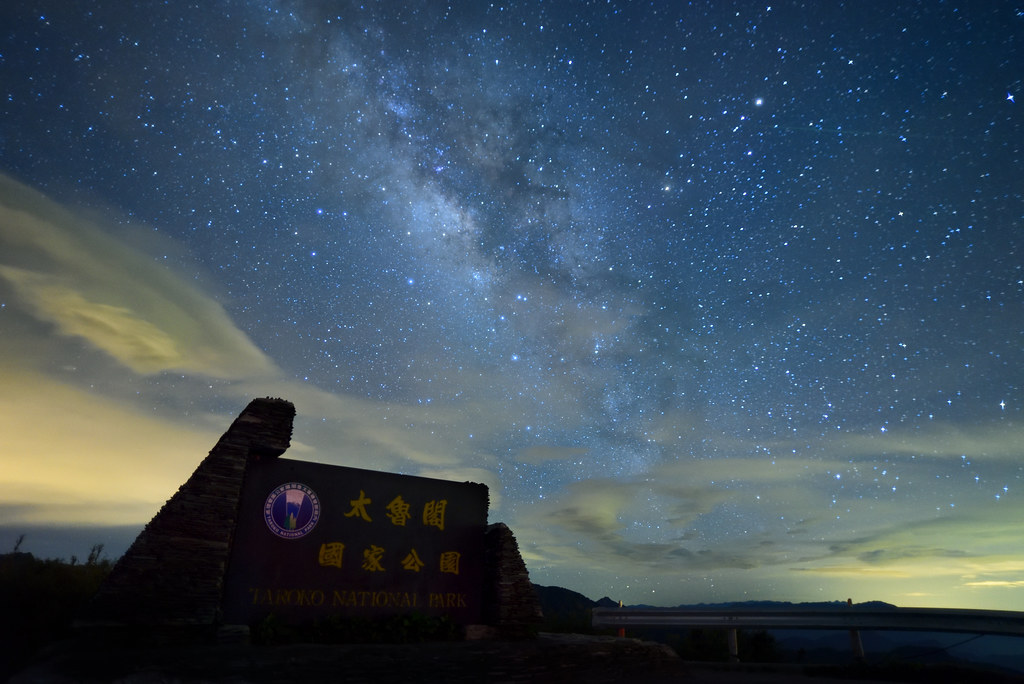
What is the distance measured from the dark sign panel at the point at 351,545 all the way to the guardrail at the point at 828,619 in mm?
6027

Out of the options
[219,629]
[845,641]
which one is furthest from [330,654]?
[845,641]

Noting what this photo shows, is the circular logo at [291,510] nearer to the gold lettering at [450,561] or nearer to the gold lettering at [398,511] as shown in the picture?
the gold lettering at [398,511]

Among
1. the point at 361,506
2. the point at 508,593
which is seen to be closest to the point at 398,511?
the point at 361,506

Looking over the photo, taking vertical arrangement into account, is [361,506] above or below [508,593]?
above

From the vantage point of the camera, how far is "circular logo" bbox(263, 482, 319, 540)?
10367 mm

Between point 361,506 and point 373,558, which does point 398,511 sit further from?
point 373,558

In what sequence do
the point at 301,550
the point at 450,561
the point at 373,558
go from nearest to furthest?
the point at 301,550 < the point at 373,558 < the point at 450,561

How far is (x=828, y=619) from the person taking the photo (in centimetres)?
1354

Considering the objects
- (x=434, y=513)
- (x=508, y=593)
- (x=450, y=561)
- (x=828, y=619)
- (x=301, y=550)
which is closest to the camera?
(x=301, y=550)

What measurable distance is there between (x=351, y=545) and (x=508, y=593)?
3531 mm

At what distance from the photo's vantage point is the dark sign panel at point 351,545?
33.0 ft

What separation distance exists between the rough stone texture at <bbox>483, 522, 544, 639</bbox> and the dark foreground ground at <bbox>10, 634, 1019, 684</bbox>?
1.51 feet

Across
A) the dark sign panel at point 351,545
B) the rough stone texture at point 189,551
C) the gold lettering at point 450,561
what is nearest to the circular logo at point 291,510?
the dark sign panel at point 351,545

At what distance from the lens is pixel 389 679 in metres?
8.89
